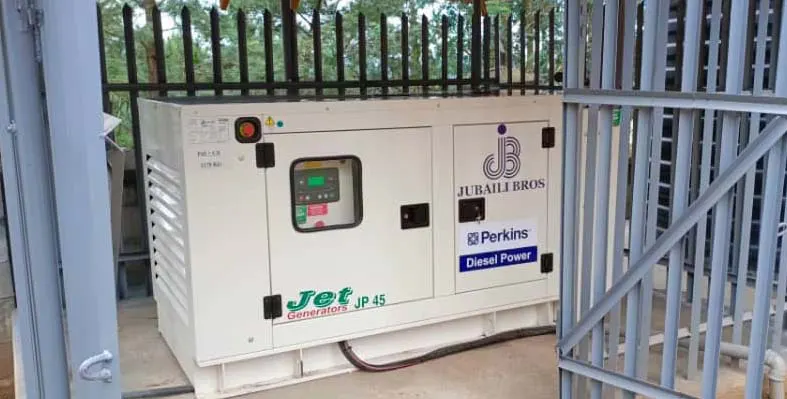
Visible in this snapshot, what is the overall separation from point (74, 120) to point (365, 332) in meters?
2.27

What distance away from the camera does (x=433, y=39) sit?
8.87m

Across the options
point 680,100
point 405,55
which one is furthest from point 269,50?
point 680,100

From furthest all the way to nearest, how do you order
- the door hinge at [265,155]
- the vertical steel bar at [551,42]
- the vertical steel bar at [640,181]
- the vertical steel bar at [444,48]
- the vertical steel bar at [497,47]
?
the vertical steel bar at [551,42] → the vertical steel bar at [497,47] → the vertical steel bar at [444,48] → the door hinge at [265,155] → the vertical steel bar at [640,181]

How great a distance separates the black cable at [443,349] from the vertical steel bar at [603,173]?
1.07 metres

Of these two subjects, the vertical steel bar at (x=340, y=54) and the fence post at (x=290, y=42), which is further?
the vertical steel bar at (x=340, y=54)

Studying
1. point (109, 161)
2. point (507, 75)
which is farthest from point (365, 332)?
point (507, 75)

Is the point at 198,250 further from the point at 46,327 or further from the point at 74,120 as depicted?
the point at 74,120

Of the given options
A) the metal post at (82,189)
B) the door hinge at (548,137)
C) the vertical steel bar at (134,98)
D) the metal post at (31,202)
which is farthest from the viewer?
the vertical steel bar at (134,98)

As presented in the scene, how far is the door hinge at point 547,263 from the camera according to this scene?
371 centimetres

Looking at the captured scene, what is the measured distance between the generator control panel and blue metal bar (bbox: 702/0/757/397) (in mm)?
1699

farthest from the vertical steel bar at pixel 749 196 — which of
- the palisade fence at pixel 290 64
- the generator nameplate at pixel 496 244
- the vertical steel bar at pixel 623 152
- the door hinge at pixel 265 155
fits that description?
the door hinge at pixel 265 155

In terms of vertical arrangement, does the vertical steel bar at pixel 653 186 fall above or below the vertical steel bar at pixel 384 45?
below

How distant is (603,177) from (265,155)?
145 cm

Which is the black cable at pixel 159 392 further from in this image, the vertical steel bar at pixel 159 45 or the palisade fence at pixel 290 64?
the vertical steel bar at pixel 159 45
